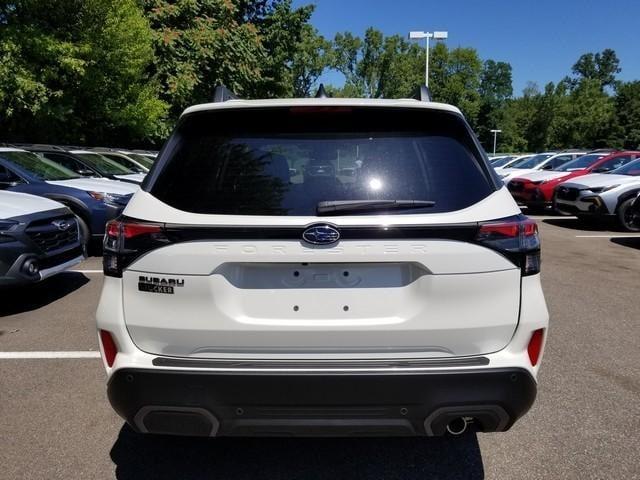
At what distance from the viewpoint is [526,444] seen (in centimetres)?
302

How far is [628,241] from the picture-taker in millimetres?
10430

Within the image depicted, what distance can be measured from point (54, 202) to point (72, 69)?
852 centimetres

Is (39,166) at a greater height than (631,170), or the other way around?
(39,166)

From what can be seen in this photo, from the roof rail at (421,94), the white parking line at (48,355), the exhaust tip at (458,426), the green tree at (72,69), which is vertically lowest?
the white parking line at (48,355)

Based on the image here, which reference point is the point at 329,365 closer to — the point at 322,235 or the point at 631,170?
the point at 322,235

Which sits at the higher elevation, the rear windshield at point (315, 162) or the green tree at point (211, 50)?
the green tree at point (211, 50)

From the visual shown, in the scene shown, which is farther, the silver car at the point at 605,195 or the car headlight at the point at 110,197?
the silver car at the point at 605,195

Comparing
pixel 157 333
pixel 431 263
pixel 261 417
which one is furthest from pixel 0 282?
pixel 431 263

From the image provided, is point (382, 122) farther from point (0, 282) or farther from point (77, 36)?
point (77, 36)

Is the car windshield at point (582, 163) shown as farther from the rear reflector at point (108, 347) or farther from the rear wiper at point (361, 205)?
the rear reflector at point (108, 347)

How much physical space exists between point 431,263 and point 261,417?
3.05ft

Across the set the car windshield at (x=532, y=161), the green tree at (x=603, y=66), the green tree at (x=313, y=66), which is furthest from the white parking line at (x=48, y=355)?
the green tree at (x=603, y=66)

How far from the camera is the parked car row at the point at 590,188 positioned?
11602mm

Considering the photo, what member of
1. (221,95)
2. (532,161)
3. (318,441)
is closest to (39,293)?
(221,95)
